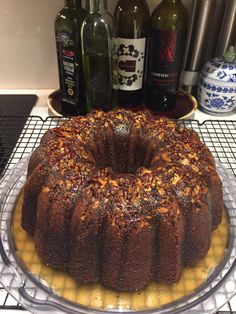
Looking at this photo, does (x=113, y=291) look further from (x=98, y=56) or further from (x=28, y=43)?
(x=28, y=43)

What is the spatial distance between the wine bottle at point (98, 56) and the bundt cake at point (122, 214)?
0.46 metres

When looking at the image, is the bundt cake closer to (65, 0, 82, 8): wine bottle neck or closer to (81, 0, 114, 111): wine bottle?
(81, 0, 114, 111): wine bottle

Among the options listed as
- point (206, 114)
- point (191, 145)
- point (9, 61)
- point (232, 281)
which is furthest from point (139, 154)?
point (9, 61)

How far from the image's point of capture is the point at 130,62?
4.02ft

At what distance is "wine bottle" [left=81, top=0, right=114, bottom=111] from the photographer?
1153mm

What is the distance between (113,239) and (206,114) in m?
0.89

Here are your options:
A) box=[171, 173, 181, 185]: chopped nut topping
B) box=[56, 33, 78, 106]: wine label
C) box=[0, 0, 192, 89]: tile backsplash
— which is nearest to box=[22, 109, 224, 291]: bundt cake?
box=[171, 173, 181, 185]: chopped nut topping

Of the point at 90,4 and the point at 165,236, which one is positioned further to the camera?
the point at 90,4

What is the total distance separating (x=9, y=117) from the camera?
133 centimetres

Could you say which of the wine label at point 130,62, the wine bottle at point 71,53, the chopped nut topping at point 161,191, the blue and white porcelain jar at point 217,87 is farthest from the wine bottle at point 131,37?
the chopped nut topping at point 161,191

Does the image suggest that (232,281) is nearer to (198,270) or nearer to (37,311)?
(198,270)

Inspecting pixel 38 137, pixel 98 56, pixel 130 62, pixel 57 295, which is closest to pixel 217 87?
pixel 130 62

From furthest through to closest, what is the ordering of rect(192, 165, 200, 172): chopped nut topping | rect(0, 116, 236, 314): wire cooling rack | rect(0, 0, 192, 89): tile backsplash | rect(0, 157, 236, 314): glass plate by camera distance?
rect(0, 0, 192, 89): tile backsplash
rect(0, 116, 236, 314): wire cooling rack
rect(192, 165, 200, 172): chopped nut topping
rect(0, 157, 236, 314): glass plate

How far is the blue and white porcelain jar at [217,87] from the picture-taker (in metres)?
1.27
